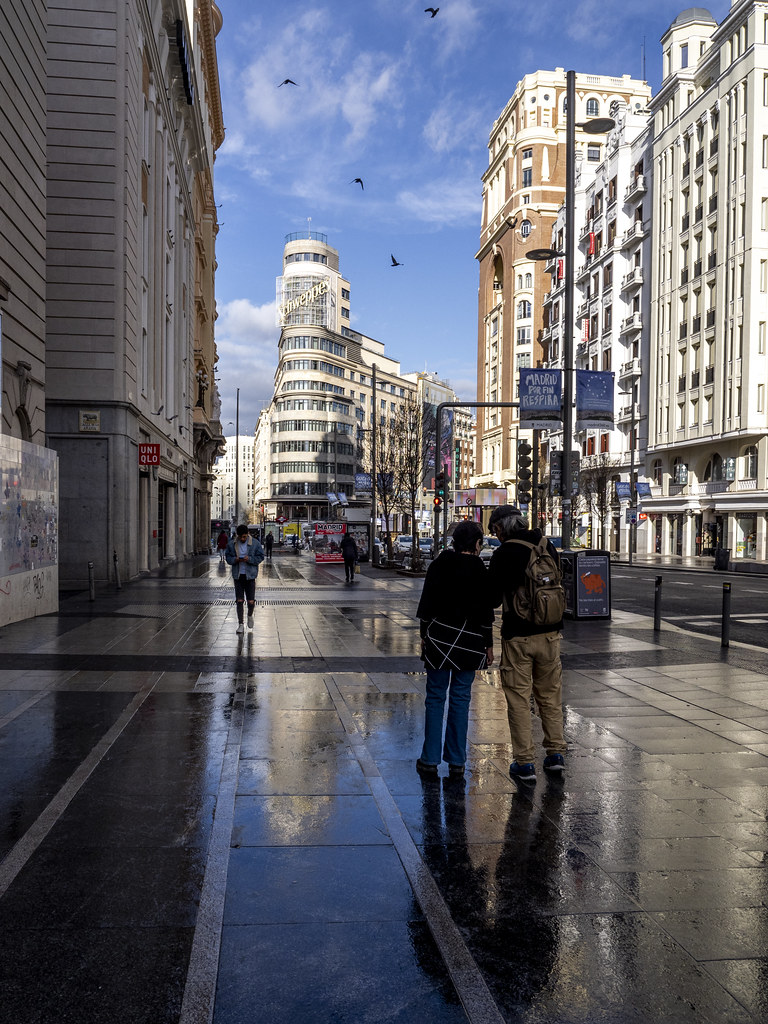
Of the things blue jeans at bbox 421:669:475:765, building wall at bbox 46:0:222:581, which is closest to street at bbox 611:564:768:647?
blue jeans at bbox 421:669:475:765

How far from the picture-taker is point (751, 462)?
46781mm

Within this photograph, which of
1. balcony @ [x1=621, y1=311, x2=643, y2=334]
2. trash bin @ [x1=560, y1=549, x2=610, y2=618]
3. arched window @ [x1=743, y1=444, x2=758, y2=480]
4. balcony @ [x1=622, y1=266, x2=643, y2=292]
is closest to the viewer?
trash bin @ [x1=560, y1=549, x2=610, y2=618]

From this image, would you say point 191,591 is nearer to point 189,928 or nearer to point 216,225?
point 189,928

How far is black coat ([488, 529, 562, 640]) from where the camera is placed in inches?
226

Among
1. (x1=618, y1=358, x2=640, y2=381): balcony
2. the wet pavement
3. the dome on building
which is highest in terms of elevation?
the dome on building

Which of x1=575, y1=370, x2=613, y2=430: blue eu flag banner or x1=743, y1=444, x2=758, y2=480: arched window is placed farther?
x1=743, y1=444, x2=758, y2=480: arched window

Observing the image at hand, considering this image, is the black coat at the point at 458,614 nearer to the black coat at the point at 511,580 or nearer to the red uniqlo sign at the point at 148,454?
the black coat at the point at 511,580

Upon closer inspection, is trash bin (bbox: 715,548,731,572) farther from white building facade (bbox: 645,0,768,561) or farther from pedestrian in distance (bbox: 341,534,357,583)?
pedestrian in distance (bbox: 341,534,357,583)

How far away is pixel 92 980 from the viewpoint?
3160 millimetres

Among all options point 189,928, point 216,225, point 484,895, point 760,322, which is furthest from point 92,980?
point 216,225

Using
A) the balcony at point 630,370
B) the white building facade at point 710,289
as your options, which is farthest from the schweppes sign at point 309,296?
the white building facade at point 710,289

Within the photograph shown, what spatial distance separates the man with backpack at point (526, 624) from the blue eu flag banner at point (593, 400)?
11443 mm

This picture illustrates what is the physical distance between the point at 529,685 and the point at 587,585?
9993 mm

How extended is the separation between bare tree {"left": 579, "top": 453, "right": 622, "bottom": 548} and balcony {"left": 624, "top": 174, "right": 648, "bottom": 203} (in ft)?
61.2
